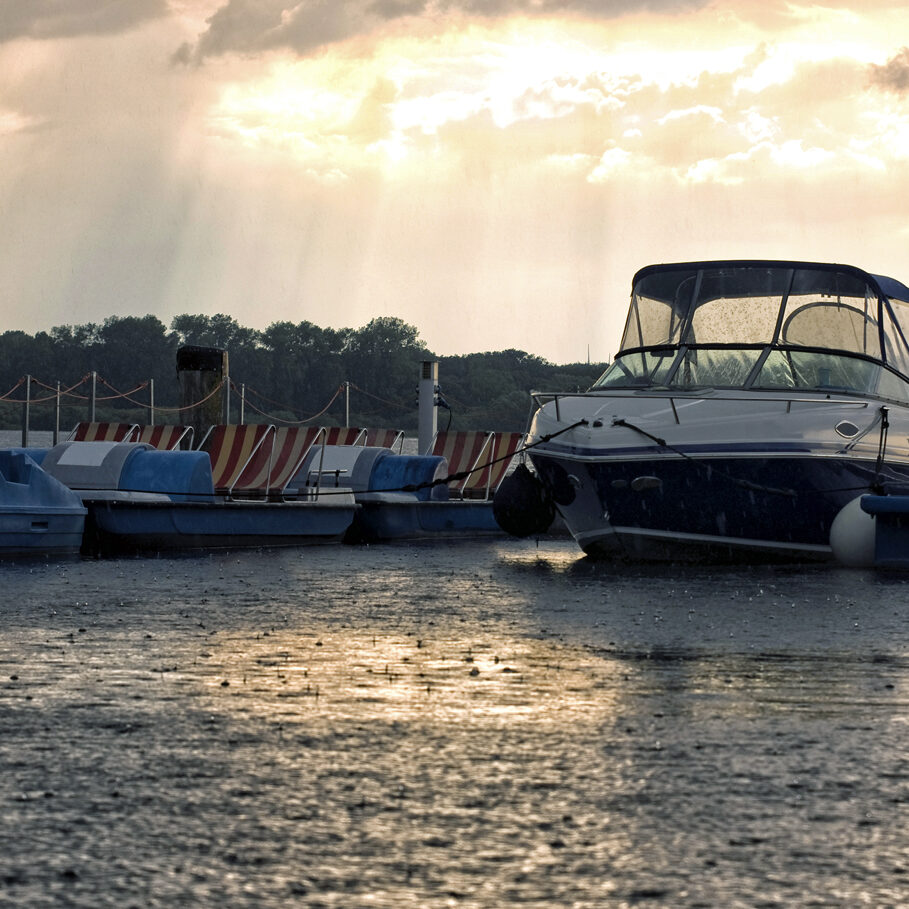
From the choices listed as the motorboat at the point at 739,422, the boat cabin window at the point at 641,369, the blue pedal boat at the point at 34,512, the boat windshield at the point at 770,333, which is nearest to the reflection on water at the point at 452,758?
the motorboat at the point at 739,422

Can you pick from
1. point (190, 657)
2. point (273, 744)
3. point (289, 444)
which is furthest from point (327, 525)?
point (273, 744)

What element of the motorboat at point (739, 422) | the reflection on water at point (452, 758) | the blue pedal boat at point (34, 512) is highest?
the motorboat at point (739, 422)

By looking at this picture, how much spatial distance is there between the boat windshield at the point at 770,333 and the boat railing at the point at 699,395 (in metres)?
0.37

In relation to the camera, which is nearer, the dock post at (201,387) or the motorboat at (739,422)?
the motorboat at (739,422)

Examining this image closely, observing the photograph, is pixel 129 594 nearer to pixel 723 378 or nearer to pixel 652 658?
pixel 652 658

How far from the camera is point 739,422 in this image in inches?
699

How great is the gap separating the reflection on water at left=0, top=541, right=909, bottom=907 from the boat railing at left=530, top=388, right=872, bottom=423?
5.82m

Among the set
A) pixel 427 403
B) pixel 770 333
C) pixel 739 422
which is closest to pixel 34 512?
pixel 739 422

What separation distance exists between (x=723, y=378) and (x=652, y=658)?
10.4 m

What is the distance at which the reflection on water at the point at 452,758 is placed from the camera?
4379mm

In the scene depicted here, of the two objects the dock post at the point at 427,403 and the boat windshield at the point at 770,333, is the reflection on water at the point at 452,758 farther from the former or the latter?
the dock post at the point at 427,403

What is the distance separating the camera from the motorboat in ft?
58.2

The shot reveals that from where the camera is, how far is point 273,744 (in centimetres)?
635

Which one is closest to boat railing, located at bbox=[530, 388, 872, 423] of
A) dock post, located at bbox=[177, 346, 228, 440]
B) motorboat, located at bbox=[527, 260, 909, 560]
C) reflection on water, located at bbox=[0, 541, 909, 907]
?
motorboat, located at bbox=[527, 260, 909, 560]
